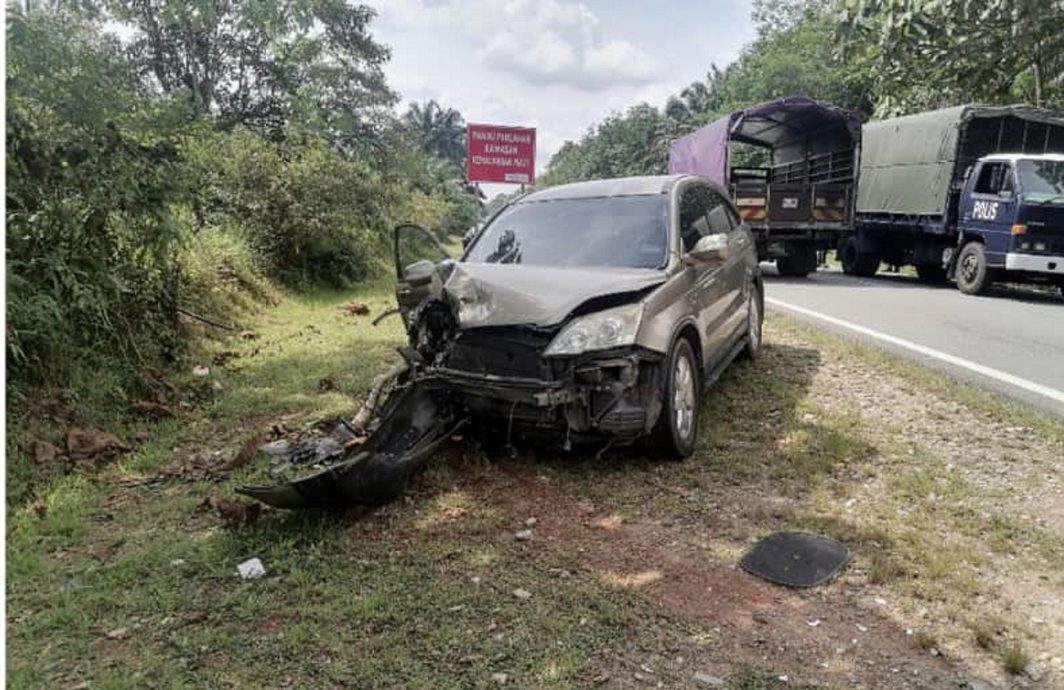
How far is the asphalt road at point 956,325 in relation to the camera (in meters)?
6.46

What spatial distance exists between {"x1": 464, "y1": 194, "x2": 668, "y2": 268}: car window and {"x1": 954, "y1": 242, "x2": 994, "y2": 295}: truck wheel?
31.2 feet

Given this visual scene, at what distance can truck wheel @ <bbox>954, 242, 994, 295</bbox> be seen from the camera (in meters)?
12.1

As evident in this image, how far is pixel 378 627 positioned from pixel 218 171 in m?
9.57

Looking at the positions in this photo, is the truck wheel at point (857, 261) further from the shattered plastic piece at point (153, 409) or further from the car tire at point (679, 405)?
the shattered plastic piece at point (153, 409)

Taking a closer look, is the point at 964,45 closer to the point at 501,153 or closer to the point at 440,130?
the point at 501,153

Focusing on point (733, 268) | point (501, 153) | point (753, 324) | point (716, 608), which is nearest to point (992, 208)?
point (753, 324)

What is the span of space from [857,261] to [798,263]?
209 centimetres

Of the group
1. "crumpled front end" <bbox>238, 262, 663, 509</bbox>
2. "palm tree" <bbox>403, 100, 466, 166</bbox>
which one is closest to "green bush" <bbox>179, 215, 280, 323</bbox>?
"crumpled front end" <bbox>238, 262, 663, 509</bbox>

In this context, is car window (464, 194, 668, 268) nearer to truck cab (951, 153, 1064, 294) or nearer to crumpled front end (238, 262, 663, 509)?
crumpled front end (238, 262, 663, 509)

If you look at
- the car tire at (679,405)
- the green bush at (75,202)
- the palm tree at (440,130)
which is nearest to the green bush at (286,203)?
the green bush at (75,202)

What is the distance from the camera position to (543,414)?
13.0 ft

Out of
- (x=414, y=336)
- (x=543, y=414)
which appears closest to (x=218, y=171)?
(x=414, y=336)

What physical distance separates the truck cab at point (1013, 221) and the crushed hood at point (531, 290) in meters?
9.76

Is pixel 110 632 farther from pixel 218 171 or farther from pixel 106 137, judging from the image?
pixel 218 171
